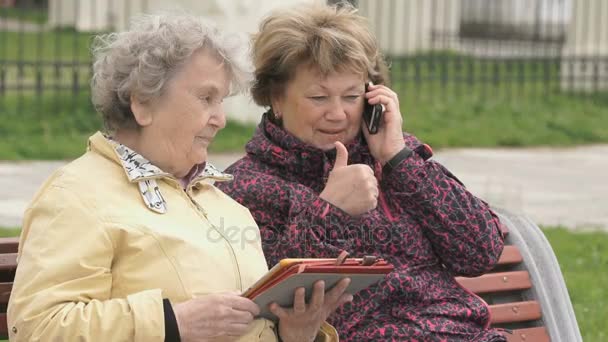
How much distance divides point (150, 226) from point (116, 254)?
0.11m

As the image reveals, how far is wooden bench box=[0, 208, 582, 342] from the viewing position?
4.23 metres

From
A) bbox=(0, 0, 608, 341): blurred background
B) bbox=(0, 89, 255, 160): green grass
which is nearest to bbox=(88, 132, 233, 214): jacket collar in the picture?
bbox=(0, 0, 608, 341): blurred background

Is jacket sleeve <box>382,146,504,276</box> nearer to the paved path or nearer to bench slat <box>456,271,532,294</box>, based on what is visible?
bench slat <box>456,271,532,294</box>

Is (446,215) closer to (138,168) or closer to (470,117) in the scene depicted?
(138,168)

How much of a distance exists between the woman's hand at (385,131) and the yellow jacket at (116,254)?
622 millimetres

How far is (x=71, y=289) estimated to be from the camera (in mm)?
3012

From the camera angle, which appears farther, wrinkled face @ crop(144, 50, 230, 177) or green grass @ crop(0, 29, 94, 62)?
green grass @ crop(0, 29, 94, 62)

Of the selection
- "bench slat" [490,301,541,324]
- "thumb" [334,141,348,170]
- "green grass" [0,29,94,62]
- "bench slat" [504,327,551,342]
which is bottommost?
"green grass" [0,29,94,62]

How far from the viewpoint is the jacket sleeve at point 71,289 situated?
297 centimetres

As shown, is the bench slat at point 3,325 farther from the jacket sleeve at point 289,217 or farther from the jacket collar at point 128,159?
the jacket sleeve at point 289,217

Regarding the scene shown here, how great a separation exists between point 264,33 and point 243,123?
7.97 meters

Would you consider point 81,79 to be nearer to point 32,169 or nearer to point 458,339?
point 32,169

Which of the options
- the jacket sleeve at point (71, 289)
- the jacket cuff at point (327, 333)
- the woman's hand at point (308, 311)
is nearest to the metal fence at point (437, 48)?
the jacket cuff at point (327, 333)

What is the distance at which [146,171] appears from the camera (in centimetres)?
325
